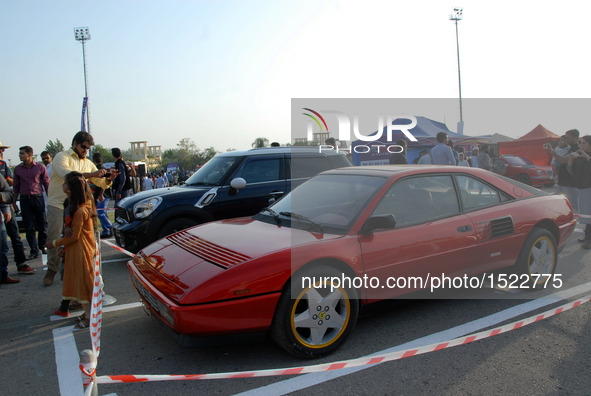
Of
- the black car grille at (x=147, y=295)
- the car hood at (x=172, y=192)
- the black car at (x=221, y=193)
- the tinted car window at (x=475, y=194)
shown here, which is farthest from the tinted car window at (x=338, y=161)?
the black car grille at (x=147, y=295)

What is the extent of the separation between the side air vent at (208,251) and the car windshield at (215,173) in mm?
2534

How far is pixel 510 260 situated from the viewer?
13.8 feet

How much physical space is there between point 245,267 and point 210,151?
102241 millimetres

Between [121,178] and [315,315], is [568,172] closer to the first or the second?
[315,315]

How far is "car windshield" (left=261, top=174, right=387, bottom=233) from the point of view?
3.55 meters

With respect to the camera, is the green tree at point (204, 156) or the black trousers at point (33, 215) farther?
the green tree at point (204, 156)

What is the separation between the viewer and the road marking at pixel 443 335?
2742 millimetres

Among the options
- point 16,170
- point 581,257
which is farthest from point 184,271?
point 581,257

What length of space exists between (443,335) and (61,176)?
4377 millimetres

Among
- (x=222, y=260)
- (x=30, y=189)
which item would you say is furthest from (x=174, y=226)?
(x=222, y=260)

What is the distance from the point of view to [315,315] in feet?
10.2

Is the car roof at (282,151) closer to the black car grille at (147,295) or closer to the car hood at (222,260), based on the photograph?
the car hood at (222,260)

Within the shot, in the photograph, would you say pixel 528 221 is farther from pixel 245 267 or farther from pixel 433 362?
pixel 245 267

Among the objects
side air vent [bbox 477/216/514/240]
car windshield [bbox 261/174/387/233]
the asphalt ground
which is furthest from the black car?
side air vent [bbox 477/216/514/240]
